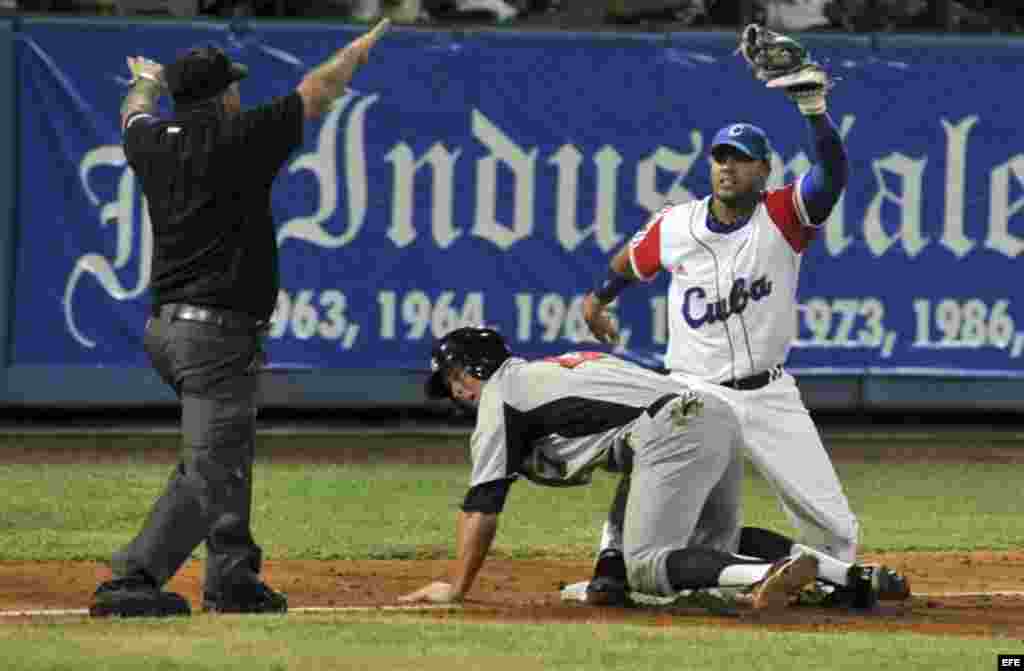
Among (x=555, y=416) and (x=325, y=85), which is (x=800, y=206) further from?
(x=325, y=85)

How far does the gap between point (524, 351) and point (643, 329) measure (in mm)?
818

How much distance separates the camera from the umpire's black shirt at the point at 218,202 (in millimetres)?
7996

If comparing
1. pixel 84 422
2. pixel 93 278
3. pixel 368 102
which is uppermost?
pixel 368 102

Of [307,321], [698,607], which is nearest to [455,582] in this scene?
[698,607]

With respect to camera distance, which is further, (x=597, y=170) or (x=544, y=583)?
(x=597, y=170)

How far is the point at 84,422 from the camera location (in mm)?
16000

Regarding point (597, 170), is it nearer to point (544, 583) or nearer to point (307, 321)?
→ point (307, 321)

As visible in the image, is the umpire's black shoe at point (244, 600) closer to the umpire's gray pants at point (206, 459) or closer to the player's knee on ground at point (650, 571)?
the umpire's gray pants at point (206, 459)

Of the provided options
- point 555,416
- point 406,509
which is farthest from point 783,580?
point 406,509

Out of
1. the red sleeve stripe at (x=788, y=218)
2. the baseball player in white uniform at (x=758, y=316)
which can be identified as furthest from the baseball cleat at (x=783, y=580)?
the red sleeve stripe at (x=788, y=218)

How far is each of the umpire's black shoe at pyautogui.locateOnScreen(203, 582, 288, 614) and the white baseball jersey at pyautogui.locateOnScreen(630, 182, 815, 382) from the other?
1.82m

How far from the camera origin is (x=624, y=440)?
8430mm

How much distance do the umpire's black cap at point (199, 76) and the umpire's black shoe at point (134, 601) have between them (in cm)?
161

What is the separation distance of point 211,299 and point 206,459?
52cm
